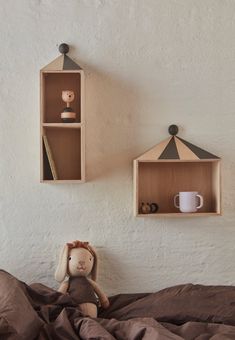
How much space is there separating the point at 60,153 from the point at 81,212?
28 centimetres

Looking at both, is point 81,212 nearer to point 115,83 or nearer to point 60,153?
point 60,153

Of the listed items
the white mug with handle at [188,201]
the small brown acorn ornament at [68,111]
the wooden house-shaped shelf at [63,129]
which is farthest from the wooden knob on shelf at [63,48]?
the white mug with handle at [188,201]

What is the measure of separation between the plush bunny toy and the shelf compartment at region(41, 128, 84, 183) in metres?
0.31

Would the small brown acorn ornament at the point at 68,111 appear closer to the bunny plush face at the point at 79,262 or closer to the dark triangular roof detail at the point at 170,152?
the dark triangular roof detail at the point at 170,152

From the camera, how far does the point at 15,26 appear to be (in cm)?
198

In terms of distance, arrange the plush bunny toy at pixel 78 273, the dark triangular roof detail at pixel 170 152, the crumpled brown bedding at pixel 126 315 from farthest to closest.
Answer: the dark triangular roof detail at pixel 170 152
the plush bunny toy at pixel 78 273
the crumpled brown bedding at pixel 126 315

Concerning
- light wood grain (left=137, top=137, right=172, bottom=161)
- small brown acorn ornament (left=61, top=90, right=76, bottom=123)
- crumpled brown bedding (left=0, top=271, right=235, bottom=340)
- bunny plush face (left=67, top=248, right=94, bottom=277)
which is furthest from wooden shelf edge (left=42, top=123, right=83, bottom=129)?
crumpled brown bedding (left=0, top=271, right=235, bottom=340)

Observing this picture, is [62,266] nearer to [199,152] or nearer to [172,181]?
[172,181]

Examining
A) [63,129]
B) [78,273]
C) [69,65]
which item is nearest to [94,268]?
[78,273]

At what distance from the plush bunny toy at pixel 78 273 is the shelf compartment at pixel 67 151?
314 mm

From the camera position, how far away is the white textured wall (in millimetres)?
1978

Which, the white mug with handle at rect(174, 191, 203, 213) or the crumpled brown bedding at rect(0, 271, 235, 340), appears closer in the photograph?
the crumpled brown bedding at rect(0, 271, 235, 340)

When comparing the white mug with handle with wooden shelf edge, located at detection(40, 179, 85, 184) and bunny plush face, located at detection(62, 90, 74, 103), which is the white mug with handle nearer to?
wooden shelf edge, located at detection(40, 179, 85, 184)

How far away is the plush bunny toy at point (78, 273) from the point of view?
1.82 m
